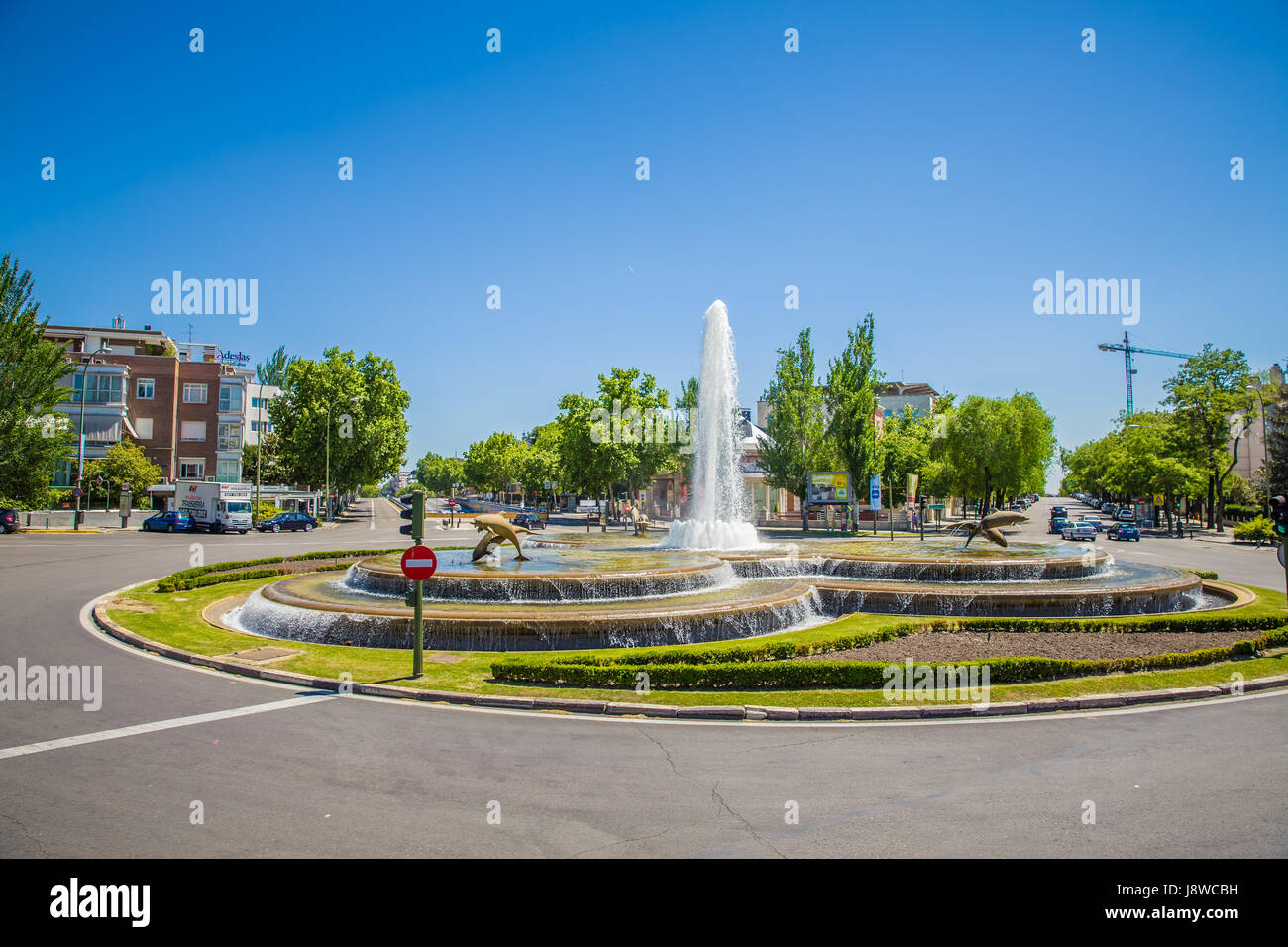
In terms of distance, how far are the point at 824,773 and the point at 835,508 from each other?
58.3 m

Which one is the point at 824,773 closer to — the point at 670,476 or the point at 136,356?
the point at 670,476

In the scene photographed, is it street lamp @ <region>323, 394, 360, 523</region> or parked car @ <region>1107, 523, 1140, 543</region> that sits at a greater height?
street lamp @ <region>323, 394, 360, 523</region>

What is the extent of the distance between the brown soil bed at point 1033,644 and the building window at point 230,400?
89.7 m

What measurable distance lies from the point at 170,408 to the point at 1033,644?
3601 inches

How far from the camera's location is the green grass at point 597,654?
1248 cm

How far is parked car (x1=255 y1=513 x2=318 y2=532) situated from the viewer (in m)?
62.1

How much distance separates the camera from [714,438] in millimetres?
37500

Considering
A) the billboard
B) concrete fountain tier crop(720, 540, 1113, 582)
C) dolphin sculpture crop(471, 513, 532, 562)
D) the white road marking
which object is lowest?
the white road marking

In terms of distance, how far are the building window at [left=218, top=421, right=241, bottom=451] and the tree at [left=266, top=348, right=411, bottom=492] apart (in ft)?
21.0

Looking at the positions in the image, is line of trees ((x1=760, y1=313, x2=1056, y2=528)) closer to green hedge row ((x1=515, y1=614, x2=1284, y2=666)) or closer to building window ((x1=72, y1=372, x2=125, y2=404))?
green hedge row ((x1=515, y1=614, x2=1284, y2=666))

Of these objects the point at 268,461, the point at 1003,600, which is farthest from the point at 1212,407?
the point at 268,461

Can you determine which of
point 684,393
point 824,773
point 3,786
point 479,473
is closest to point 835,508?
point 684,393

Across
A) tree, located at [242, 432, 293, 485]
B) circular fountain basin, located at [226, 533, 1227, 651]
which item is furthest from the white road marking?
tree, located at [242, 432, 293, 485]
